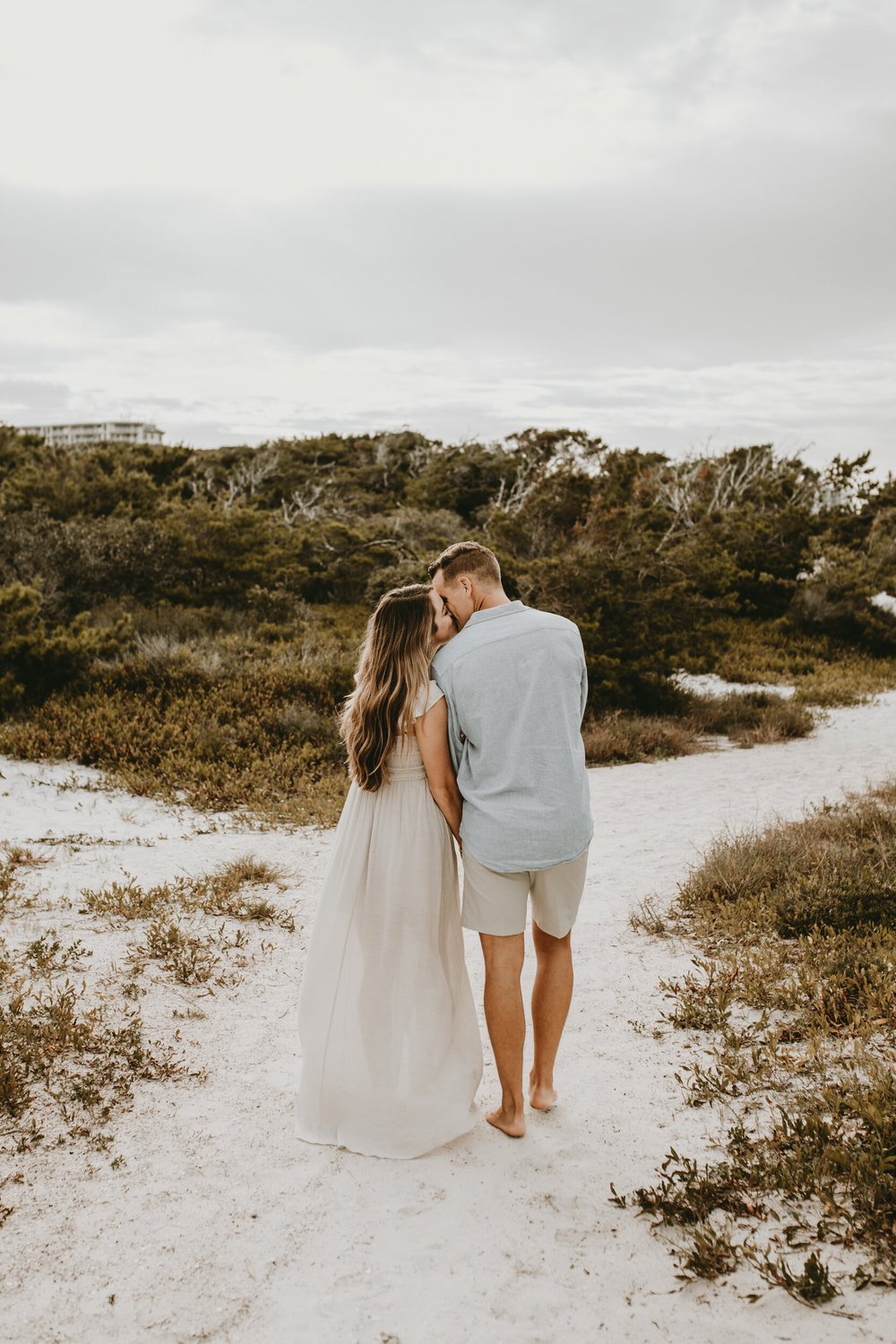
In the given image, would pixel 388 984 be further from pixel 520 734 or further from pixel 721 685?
pixel 721 685

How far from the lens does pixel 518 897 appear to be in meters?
3.10

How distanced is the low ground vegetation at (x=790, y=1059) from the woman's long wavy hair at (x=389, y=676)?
1710mm

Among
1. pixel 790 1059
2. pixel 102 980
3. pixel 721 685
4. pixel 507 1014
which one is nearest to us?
pixel 507 1014

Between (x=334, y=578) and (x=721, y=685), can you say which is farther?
(x=334, y=578)

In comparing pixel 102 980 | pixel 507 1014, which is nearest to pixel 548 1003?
pixel 507 1014

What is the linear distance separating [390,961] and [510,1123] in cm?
79

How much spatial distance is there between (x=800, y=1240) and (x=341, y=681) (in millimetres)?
8715

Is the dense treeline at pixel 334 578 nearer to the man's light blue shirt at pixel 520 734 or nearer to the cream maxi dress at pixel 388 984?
the cream maxi dress at pixel 388 984

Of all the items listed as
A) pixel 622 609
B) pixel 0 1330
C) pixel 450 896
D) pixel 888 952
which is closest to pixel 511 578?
pixel 622 609

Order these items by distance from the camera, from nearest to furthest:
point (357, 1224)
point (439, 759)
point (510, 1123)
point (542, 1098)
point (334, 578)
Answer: point (357, 1224) < point (439, 759) < point (510, 1123) < point (542, 1098) < point (334, 578)

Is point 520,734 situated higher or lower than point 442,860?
higher

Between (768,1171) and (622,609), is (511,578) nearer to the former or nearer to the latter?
(622,609)

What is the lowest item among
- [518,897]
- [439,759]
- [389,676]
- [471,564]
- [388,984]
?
[388,984]

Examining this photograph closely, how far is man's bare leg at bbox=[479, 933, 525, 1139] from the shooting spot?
316 centimetres
